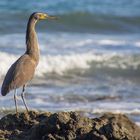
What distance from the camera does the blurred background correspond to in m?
13.3

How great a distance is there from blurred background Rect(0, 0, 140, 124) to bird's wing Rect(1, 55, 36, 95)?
3.47 metres

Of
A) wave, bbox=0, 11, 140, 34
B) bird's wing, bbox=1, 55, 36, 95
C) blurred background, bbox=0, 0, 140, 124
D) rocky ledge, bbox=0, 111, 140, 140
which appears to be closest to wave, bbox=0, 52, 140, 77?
blurred background, bbox=0, 0, 140, 124

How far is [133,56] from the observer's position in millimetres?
20172

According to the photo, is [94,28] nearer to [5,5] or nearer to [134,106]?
[5,5]

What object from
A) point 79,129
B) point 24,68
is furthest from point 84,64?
point 79,129

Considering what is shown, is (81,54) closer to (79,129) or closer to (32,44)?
(32,44)

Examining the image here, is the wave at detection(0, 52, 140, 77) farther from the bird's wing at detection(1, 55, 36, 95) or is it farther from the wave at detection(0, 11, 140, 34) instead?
the bird's wing at detection(1, 55, 36, 95)

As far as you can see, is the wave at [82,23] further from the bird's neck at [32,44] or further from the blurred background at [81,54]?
the bird's neck at [32,44]

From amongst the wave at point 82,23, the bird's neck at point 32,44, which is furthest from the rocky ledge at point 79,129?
the wave at point 82,23

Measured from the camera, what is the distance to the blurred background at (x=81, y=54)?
1326 cm

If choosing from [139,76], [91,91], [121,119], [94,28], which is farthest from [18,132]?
[94,28]

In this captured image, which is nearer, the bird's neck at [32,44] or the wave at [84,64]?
the bird's neck at [32,44]

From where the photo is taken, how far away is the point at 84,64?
19172 millimetres

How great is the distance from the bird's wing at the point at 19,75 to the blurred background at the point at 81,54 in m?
3.47
